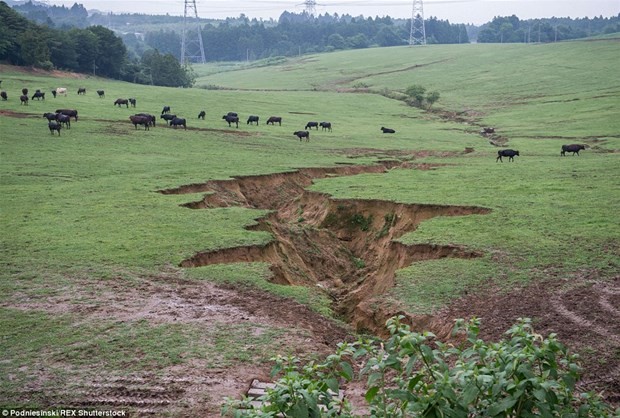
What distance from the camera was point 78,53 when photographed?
286 ft

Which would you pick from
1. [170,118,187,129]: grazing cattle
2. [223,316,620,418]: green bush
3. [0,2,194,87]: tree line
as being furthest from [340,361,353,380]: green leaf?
[0,2,194,87]: tree line

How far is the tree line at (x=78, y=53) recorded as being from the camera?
76.9 m

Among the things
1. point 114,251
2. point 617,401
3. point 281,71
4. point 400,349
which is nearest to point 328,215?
point 114,251

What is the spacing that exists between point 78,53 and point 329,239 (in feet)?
241

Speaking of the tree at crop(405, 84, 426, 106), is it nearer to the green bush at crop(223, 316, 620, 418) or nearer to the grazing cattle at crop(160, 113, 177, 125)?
the grazing cattle at crop(160, 113, 177, 125)

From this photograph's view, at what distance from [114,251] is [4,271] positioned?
2809 mm

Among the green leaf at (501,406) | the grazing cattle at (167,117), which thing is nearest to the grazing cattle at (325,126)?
the grazing cattle at (167,117)

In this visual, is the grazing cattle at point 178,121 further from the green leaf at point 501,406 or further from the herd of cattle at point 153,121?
the green leaf at point 501,406

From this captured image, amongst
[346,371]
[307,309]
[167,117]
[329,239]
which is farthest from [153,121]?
[346,371]

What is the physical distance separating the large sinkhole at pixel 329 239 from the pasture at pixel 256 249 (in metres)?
0.08

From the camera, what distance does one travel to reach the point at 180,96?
Answer: 6762 cm

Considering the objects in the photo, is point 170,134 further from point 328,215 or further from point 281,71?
point 281,71

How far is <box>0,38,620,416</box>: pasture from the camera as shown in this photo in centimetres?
1105

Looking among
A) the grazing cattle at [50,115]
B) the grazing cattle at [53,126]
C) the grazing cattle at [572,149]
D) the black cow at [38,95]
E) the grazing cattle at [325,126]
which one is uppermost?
the black cow at [38,95]
